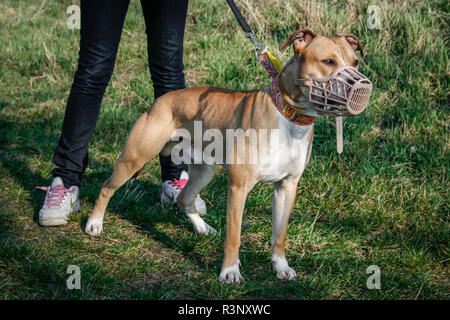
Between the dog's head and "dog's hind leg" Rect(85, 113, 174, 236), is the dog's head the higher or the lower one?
the higher one

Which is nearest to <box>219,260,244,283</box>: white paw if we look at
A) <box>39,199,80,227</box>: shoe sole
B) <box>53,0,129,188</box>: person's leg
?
<box>39,199,80,227</box>: shoe sole

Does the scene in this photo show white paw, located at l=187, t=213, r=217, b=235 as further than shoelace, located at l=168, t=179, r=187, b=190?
No

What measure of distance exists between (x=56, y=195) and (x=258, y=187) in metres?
1.54

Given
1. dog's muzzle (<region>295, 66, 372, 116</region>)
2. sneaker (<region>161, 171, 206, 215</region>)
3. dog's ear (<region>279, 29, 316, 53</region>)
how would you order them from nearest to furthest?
dog's muzzle (<region>295, 66, 372, 116</region>) → dog's ear (<region>279, 29, 316, 53</region>) → sneaker (<region>161, 171, 206, 215</region>)

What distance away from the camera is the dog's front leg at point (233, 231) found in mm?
2693

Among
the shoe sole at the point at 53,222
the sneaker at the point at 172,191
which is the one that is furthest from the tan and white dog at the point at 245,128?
the sneaker at the point at 172,191

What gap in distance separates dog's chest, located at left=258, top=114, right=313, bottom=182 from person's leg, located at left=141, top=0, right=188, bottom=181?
1.17 meters

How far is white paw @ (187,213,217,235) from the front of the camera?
3.31 metres

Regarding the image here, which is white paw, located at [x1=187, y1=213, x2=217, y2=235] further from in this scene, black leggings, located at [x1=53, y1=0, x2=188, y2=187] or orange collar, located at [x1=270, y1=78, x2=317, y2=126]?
orange collar, located at [x1=270, y1=78, x2=317, y2=126]

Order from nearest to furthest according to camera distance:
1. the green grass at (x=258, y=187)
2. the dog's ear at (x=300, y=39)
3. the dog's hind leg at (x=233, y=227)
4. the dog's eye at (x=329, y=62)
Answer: the dog's eye at (x=329, y=62) < the dog's ear at (x=300, y=39) < the dog's hind leg at (x=233, y=227) < the green grass at (x=258, y=187)

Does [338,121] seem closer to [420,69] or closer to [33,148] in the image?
[420,69]

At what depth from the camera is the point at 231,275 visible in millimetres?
2723

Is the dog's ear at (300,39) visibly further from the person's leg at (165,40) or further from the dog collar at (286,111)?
the person's leg at (165,40)

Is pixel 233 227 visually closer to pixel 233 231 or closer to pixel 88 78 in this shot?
pixel 233 231
